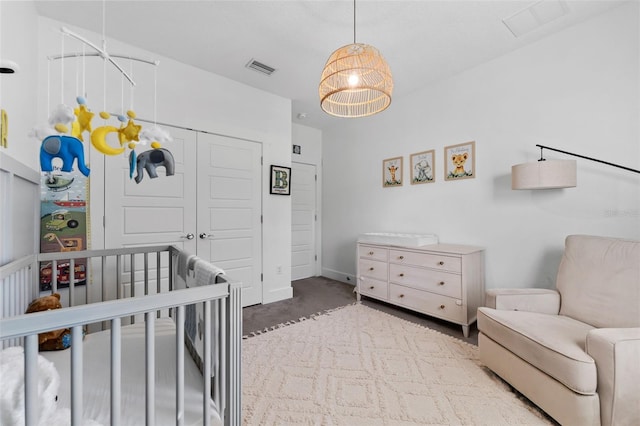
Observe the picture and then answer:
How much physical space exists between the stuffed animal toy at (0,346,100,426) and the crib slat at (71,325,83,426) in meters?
0.09

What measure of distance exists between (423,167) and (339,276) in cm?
213

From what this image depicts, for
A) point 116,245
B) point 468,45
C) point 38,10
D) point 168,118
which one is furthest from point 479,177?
point 38,10

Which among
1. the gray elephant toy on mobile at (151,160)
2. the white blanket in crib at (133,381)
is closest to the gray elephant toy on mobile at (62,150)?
the gray elephant toy on mobile at (151,160)

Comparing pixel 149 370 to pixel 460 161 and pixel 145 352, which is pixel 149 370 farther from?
pixel 460 161

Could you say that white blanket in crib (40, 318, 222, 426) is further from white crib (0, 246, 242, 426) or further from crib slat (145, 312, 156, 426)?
crib slat (145, 312, 156, 426)

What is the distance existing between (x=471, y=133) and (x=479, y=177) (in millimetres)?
475

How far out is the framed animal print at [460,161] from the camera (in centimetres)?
282

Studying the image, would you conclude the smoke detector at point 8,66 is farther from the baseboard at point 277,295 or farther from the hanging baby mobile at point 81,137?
the baseboard at point 277,295

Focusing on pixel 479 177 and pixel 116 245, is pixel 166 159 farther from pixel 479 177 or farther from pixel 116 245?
pixel 479 177

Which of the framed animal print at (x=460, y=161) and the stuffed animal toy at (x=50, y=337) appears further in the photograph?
the framed animal print at (x=460, y=161)

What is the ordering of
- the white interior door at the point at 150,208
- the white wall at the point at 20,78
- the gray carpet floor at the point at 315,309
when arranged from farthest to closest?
1. the gray carpet floor at the point at 315,309
2. the white interior door at the point at 150,208
3. the white wall at the point at 20,78

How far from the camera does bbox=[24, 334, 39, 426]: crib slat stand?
26.1 inches

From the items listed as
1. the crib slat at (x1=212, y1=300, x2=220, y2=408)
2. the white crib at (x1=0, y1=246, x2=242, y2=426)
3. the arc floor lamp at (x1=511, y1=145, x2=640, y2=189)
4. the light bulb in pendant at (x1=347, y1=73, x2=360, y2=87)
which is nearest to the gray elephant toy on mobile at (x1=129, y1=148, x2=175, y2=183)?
the white crib at (x1=0, y1=246, x2=242, y2=426)

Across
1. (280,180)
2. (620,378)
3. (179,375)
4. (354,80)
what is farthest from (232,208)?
(620,378)
